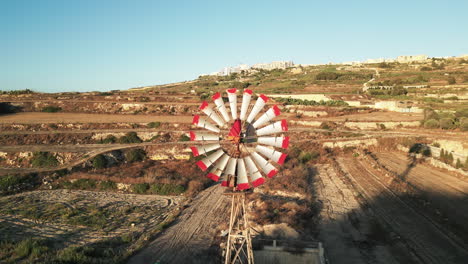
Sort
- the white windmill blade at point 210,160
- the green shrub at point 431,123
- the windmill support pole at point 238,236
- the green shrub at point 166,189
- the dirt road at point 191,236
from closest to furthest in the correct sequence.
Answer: the white windmill blade at point 210,160 < the windmill support pole at point 238,236 < the dirt road at point 191,236 < the green shrub at point 166,189 < the green shrub at point 431,123

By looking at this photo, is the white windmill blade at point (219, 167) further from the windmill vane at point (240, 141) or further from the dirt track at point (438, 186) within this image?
the dirt track at point (438, 186)

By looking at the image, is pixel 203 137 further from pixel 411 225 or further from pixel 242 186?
pixel 411 225

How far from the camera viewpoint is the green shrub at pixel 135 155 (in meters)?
31.2

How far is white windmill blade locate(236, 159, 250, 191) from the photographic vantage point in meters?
11.0

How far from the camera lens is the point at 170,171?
27.8m

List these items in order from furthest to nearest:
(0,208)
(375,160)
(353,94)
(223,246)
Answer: (353,94), (375,160), (0,208), (223,246)

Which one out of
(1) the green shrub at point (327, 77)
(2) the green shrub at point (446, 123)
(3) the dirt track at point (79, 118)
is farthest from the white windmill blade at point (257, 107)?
(1) the green shrub at point (327, 77)

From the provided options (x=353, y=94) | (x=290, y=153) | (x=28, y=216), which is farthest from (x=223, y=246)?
(x=353, y=94)

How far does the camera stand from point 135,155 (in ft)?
103

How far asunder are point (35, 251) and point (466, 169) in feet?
99.3

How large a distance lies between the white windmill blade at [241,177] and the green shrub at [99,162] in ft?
69.0

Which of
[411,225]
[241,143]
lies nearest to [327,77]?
[411,225]

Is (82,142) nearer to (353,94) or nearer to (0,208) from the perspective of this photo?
(0,208)

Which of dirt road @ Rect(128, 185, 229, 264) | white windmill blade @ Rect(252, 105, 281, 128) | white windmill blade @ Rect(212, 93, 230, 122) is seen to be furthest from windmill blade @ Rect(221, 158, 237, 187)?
dirt road @ Rect(128, 185, 229, 264)
